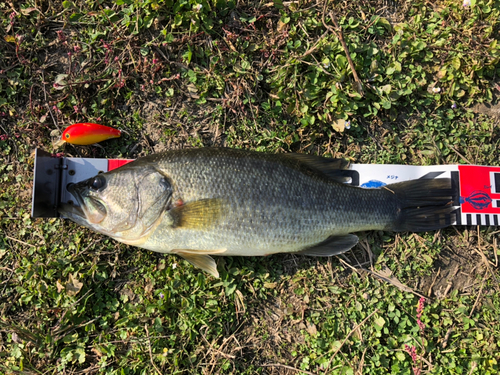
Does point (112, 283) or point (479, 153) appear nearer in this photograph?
point (112, 283)

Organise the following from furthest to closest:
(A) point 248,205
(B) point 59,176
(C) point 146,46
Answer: (C) point 146,46 → (B) point 59,176 → (A) point 248,205

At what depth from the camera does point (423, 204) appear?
3.32m

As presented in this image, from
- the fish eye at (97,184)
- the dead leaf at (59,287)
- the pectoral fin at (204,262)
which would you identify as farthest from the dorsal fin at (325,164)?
the dead leaf at (59,287)

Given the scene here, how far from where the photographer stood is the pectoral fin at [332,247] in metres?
3.13

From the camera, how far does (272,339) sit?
335 centimetres

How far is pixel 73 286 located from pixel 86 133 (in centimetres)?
161

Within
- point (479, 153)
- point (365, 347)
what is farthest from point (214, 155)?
point (479, 153)

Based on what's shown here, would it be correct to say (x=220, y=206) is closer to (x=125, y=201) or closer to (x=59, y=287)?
(x=125, y=201)

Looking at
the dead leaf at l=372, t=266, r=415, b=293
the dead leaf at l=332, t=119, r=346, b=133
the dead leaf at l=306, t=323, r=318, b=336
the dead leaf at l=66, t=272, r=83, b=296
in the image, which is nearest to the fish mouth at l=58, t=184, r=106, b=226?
the dead leaf at l=66, t=272, r=83, b=296

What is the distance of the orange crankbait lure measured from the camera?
10.5 feet

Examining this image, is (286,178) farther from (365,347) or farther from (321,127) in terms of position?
(365,347)

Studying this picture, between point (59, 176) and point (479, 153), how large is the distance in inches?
188

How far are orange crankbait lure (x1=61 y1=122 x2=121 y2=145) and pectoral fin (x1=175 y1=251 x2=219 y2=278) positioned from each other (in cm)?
156

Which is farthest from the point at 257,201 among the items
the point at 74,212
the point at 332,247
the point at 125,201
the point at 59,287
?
the point at 59,287
